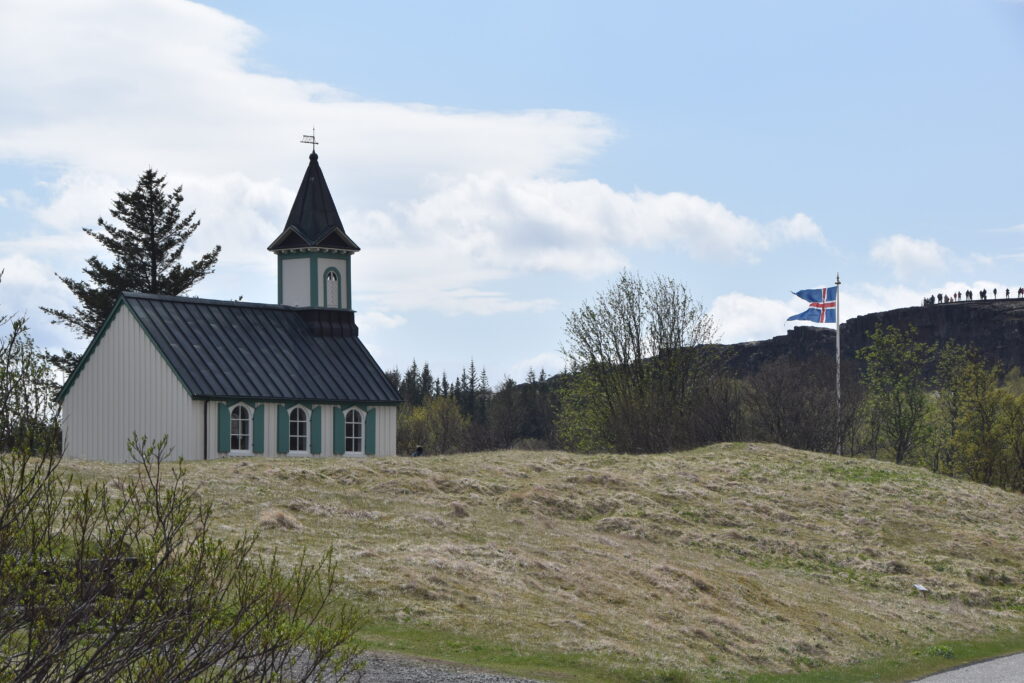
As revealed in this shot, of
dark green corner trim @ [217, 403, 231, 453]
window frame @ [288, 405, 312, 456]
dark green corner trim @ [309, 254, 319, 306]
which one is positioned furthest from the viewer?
dark green corner trim @ [309, 254, 319, 306]

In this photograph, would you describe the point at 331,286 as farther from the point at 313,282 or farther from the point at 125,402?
the point at 125,402

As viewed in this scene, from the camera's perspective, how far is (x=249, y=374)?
48500 millimetres

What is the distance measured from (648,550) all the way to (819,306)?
32.4 m

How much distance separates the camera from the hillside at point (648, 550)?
2564cm

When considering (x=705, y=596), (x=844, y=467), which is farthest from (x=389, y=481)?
(x=844, y=467)

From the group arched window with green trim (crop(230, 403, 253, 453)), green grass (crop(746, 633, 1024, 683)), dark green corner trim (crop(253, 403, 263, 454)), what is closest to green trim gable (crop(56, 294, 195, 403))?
arched window with green trim (crop(230, 403, 253, 453))

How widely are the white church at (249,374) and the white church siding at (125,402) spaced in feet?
0.16

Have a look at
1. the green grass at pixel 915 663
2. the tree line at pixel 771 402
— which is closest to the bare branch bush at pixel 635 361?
the tree line at pixel 771 402

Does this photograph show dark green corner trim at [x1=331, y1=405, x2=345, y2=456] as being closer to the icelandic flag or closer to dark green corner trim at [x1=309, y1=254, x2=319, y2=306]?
dark green corner trim at [x1=309, y1=254, x2=319, y2=306]

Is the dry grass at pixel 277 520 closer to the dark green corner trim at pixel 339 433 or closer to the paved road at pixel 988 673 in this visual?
the paved road at pixel 988 673

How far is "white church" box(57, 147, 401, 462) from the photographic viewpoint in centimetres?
4678

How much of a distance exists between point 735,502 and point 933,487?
11.3 meters

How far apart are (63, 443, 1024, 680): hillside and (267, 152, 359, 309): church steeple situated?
11.2m

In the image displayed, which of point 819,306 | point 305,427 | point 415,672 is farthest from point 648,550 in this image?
point 819,306
